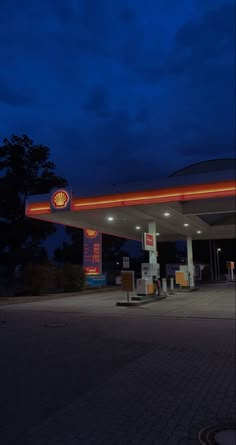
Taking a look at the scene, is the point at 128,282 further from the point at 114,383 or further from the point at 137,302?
the point at 114,383

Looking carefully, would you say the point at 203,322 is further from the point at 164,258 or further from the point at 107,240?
the point at 164,258

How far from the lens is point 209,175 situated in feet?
47.9

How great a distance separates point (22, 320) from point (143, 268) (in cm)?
877

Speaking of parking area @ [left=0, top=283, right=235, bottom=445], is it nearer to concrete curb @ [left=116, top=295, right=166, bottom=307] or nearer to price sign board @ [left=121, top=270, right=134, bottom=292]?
price sign board @ [left=121, top=270, right=134, bottom=292]

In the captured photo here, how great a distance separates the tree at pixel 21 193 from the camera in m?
31.4

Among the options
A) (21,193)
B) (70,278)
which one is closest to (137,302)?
(70,278)

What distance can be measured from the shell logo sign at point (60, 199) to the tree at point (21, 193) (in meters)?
14.9

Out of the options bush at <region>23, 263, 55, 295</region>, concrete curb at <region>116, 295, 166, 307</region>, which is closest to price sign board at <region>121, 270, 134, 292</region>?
concrete curb at <region>116, 295, 166, 307</region>

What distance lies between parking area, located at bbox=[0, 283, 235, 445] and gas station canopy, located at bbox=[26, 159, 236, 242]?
6.22 m

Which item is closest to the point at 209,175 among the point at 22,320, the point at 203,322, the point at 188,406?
the point at 203,322

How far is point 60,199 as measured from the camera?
17.5 metres

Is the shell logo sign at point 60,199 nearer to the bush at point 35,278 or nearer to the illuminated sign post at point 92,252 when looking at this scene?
the bush at point 35,278

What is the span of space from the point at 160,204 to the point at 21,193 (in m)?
19.1

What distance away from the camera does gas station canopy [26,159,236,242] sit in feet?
47.9
